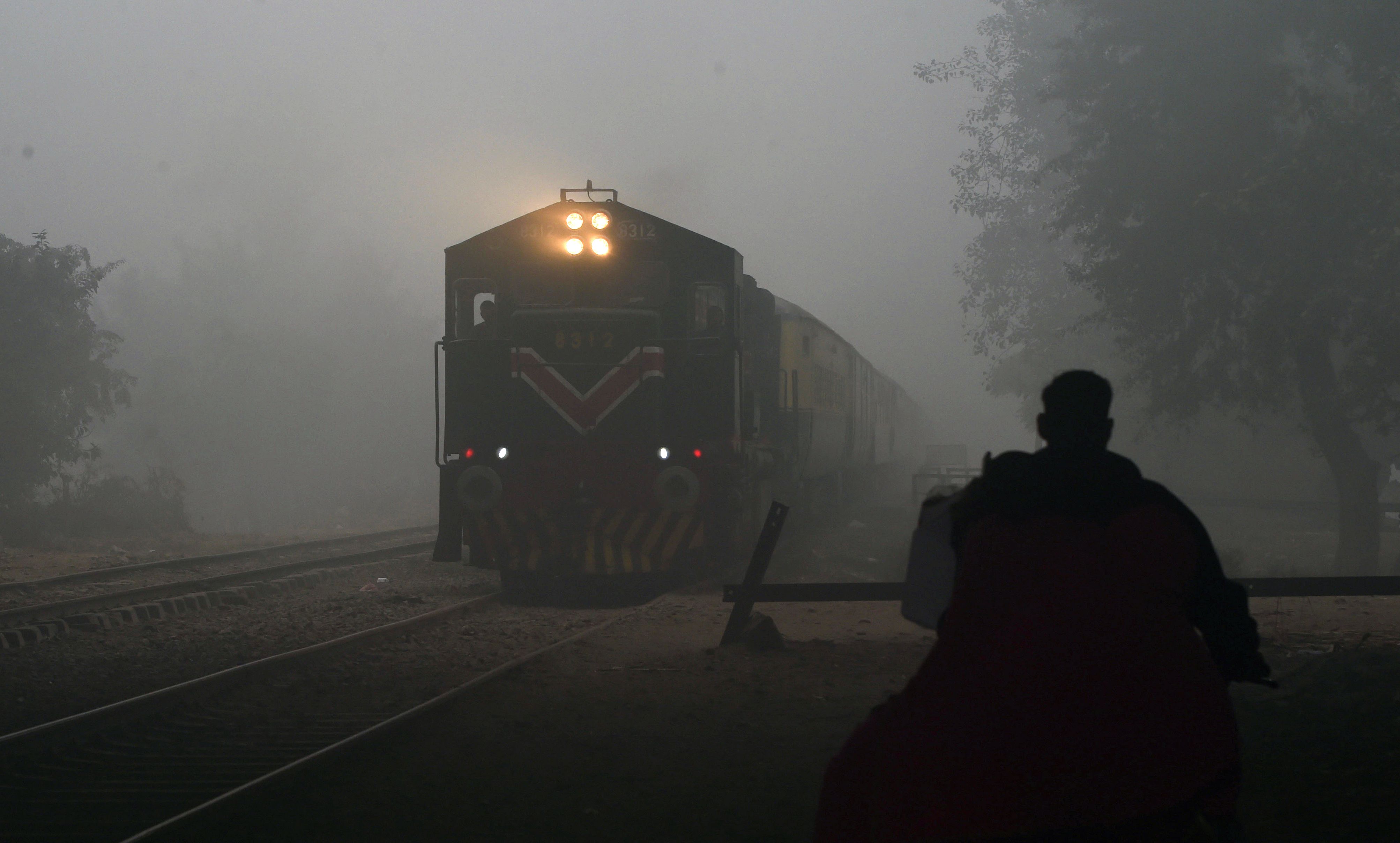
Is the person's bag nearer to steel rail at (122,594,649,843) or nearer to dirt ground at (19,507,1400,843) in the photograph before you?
dirt ground at (19,507,1400,843)

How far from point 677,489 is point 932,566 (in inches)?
306

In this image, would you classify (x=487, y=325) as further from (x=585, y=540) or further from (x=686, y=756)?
(x=686, y=756)

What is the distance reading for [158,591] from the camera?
36.2 feet

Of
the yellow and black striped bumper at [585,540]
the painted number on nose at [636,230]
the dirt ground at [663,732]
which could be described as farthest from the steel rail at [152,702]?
the painted number on nose at [636,230]

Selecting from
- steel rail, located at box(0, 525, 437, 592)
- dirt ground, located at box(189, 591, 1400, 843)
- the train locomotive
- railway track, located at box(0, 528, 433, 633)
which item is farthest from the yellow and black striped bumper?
steel rail, located at box(0, 525, 437, 592)

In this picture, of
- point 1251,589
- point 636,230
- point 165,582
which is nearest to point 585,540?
point 636,230

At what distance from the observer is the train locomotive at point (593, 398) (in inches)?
407

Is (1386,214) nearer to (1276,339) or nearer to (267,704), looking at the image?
(1276,339)

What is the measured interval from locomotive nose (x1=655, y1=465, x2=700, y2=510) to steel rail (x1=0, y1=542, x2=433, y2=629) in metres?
Answer: 5.06

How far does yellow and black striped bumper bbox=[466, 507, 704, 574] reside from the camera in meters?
10.4

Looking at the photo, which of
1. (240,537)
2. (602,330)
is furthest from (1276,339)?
(240,537)

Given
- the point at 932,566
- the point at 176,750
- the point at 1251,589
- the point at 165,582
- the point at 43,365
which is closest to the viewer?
the point at 932,566

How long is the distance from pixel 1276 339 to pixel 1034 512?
1369 cm

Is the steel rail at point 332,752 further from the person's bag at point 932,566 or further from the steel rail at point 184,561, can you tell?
the steel rail at point 184,561
